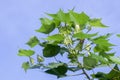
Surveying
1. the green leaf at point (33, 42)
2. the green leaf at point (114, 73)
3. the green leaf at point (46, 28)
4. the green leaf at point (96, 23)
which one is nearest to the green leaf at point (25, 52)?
the green leaf at point (33, 42)

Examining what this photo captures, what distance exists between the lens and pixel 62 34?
1.85m

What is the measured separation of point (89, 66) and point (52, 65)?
221mm

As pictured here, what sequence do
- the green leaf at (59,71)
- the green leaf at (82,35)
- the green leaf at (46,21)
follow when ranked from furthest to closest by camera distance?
1. the green leaf at (46,21)
2. the green leaf at (59,71)
3. the green leaf at (82,35)

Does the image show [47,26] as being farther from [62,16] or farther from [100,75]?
[100,75]

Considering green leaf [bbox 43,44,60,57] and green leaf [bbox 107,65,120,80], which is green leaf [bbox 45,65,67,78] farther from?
green leaf [bbox 107,65,120,80]

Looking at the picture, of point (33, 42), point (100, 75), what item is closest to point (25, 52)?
point (33, 42)

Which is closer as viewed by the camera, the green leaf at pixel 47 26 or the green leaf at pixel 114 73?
the green leaf at pixel 114 73

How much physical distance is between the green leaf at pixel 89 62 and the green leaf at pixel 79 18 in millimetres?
216

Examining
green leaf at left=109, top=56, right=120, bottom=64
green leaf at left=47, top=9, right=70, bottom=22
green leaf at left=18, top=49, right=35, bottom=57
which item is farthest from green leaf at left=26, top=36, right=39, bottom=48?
green leaf at left=109, top=56, right=120, bottom=64

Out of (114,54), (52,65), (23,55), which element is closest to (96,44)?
(114,54)

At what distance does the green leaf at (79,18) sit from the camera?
1789 mm

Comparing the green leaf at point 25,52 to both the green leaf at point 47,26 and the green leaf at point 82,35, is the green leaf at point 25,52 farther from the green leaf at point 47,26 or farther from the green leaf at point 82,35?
the green leaf at point 82,35

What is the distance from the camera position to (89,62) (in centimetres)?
180

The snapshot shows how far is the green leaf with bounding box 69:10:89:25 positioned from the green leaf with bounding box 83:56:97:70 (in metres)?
0.22
